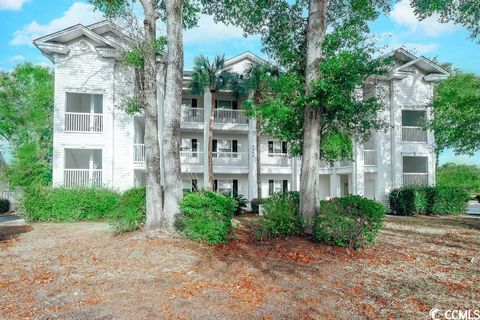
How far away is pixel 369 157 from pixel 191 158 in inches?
498

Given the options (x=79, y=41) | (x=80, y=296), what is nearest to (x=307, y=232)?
(x=80, y=296)

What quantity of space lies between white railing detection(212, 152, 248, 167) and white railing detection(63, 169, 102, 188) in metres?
8.15

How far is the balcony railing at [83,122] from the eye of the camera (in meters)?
19.5

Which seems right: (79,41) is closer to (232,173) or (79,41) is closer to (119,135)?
(119,135)

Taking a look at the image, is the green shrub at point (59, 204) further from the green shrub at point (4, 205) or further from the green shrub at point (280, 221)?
the green shrub at point (4, 205)

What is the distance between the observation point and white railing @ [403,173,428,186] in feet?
76.3

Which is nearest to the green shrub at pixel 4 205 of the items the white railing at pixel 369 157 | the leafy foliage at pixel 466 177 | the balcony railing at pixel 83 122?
the balcony railing at pixel 83 122

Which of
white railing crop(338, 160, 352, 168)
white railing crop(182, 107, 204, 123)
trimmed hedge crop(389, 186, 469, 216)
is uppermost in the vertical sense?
white railing crop(182, 107, 204, 123)

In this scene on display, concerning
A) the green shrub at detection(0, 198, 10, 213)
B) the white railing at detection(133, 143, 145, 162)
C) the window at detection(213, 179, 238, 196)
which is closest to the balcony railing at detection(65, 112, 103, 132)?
the white railing at detection(133, 143, 145, 162)

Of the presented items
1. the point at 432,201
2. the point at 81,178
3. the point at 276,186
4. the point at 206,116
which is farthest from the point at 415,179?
the point at 81,178

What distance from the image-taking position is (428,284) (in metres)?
6.21

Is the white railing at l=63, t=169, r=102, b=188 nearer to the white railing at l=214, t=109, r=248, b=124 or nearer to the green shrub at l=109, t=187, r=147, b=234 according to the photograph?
the green shrub at l=109, t=187, r=147, b=234

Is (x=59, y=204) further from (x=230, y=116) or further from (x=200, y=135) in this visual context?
(x=230, y=116)

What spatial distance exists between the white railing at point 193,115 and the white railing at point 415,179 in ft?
49.1
